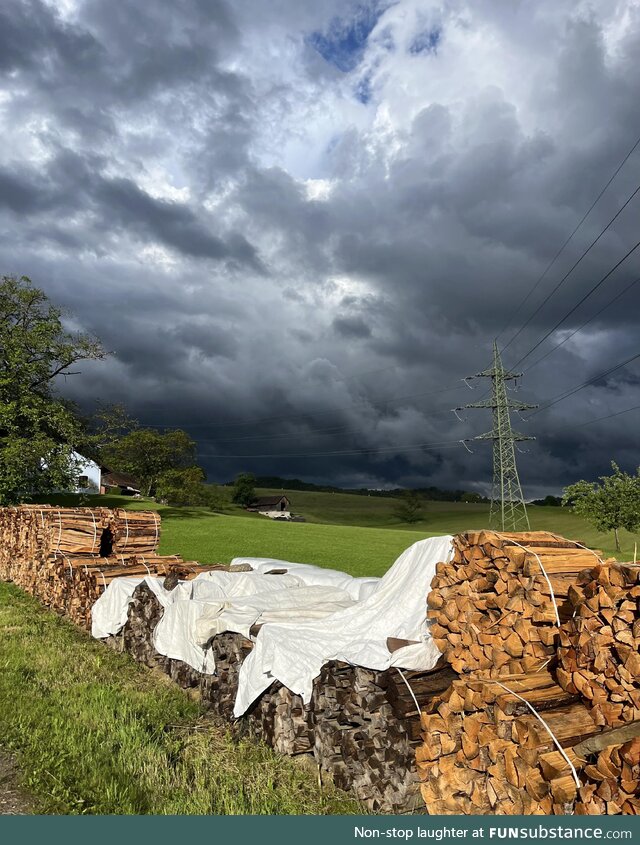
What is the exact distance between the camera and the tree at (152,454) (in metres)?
86.8

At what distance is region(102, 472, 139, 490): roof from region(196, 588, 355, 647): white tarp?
88.6 metres

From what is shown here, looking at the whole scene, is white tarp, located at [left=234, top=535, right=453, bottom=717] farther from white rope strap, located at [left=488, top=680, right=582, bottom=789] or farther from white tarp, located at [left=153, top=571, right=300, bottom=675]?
white tarp, located at [left=153, top=571, right=300, bottom=675]

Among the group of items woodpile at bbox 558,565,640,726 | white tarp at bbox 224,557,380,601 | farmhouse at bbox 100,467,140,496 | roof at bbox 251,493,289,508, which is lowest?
white tarp at bbox 224,557,380,601

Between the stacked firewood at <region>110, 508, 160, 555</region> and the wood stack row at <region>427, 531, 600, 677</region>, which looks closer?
the wood stack row at <region>427, 531, 600, 677</region>

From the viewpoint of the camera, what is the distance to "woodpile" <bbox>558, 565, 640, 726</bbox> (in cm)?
475

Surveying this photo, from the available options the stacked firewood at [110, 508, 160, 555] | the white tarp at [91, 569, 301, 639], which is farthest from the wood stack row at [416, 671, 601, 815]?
the stacked firewood at [110, 508, 160, 555]

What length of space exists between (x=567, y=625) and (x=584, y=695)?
0.58 metres

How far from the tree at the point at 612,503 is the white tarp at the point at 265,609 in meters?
52.7

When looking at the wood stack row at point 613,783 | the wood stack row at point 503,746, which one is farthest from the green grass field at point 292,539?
the wood stack row at point 613,783

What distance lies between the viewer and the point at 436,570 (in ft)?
22.7

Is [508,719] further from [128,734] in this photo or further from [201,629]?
[201,629]

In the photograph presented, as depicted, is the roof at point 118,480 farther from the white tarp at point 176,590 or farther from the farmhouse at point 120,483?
the white tarp at point 176,590

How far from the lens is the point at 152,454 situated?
8844cm

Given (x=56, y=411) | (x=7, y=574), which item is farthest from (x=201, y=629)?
(x=56, y=411)
